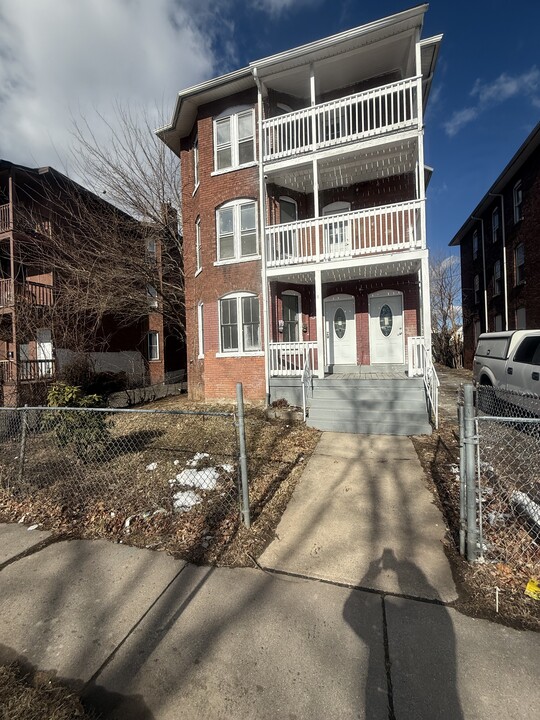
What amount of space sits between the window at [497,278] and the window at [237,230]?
15.7m

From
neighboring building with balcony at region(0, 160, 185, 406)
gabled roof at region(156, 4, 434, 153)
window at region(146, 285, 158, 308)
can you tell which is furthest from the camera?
window at region(146, 285, 158, 308)

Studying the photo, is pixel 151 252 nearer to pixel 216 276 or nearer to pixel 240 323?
pixel 216 276

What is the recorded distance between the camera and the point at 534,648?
216 centimetres

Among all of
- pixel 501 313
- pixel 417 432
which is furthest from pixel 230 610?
pixel 501 313

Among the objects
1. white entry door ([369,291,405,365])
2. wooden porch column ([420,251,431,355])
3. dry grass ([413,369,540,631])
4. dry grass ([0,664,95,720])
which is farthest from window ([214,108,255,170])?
dry grass ([0,664,95,720])

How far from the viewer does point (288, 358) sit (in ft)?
32.3

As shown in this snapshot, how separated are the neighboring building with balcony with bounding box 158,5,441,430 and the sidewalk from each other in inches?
219

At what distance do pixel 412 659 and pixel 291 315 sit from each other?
9.53 meters

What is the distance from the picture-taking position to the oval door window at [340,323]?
11.5 meters

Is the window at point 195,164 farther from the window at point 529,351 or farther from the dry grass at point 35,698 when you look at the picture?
the dry grass at point 35,698

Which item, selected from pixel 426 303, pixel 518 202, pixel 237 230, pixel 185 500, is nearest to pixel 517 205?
pixel 518 202

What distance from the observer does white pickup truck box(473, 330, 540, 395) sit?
6.75 meters

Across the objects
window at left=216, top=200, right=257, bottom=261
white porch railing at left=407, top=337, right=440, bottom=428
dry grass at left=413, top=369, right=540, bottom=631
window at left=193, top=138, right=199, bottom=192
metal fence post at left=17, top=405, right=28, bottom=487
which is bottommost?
dry grass at left=413, top=369, right=540, bottom=631

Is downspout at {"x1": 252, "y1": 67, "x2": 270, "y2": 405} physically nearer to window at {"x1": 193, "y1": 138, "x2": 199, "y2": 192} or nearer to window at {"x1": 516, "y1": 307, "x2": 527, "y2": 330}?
window at {"x1": 193, "y1": 138, "x2": 199, "y2": 192}
